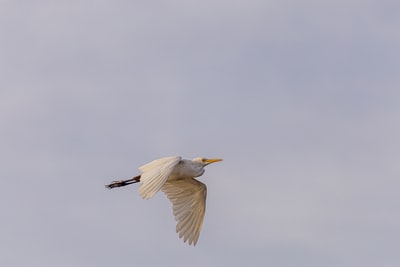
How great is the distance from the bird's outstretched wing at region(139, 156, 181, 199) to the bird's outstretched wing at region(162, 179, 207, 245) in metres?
2.41

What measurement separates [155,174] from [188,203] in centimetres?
478

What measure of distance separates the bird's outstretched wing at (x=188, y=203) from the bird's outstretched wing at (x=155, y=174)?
2414 millimetres

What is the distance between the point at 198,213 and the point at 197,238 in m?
1.17

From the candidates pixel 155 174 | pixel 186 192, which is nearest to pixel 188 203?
pixel 186 192

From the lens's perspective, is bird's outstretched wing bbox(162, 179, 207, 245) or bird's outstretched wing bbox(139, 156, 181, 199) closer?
bird's outstretched wing bbox(139, 156, 181, 199)

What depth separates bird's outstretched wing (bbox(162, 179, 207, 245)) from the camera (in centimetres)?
3133

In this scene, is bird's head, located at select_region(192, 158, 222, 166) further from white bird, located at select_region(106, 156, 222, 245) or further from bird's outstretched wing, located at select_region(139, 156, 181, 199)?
bird's outstretched wing, located at select_region(139, 156, 181, 199)

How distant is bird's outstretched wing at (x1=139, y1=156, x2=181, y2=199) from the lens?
87.4 ft

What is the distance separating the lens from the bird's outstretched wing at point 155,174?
26.6m

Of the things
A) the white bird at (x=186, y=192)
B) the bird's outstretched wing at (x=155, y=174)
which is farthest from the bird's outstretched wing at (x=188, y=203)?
the bird's outstretched wing at (x=155, y=174)

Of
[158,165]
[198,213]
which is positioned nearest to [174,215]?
[198,213]

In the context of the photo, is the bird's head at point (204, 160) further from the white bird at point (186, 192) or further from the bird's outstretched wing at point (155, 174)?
the bird's outstretched wing at point (155, 174)

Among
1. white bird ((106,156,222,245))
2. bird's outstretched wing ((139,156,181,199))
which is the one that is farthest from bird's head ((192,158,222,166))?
bird's outstretched wing ((139,156,181,199))

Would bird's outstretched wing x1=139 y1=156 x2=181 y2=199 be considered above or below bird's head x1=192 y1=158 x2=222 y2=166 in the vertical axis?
below
